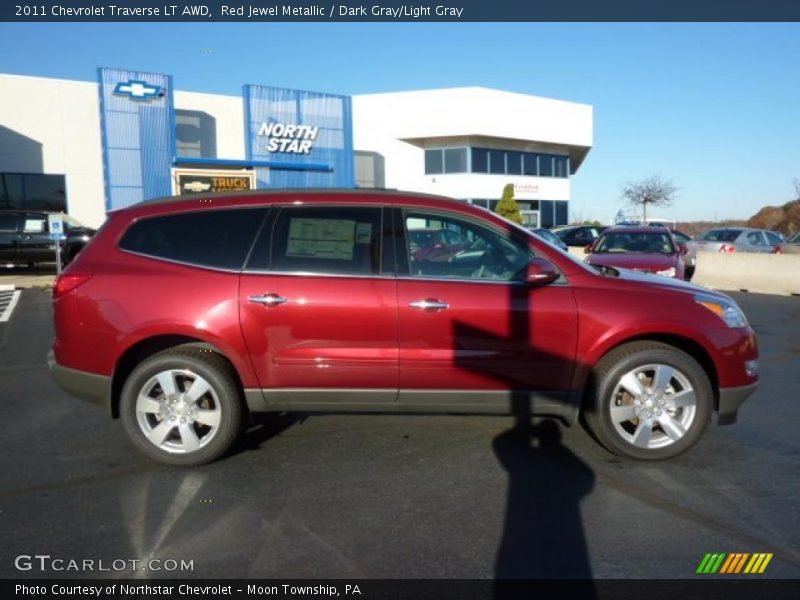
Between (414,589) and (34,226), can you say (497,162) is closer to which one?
(34,226)

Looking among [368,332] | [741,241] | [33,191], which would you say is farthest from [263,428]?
[33,191]

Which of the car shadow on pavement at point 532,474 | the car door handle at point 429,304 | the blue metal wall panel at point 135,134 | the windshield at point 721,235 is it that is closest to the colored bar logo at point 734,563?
the car shadow on pavement at point 532,474

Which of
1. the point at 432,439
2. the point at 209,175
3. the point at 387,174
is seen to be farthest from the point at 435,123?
the point at 432,439

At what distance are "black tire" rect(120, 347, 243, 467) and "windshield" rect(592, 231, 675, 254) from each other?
9401 mm

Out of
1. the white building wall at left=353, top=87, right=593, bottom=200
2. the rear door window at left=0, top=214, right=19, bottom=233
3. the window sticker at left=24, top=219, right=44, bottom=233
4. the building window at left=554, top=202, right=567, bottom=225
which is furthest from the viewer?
the building window at left=554, top=202, right=567, bottom=225

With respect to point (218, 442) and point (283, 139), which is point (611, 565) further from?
point (283, 139)

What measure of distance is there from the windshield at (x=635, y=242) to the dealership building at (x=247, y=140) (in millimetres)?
9613

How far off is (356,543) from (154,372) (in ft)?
6.01

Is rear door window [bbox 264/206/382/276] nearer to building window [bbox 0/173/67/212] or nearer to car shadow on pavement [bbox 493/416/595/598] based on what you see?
car shadow on pavement [bbox 493/416/595/598]

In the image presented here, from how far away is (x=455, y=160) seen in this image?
36.9 meters

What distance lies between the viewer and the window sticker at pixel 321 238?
4242mm

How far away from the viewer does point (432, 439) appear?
4.75m

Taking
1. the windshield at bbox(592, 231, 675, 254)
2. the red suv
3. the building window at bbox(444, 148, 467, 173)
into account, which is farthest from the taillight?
the building window at bbox(444, 148, 467, 173)

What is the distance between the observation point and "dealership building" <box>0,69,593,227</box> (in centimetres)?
2497
